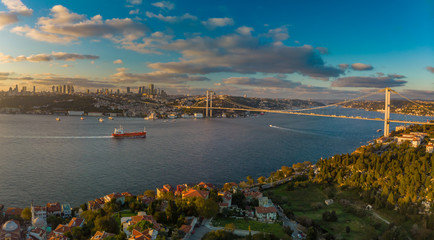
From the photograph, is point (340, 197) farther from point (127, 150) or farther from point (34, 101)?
point (34, 101)

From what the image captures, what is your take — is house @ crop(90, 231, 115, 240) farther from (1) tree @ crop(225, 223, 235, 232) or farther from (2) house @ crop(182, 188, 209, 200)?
(1) tree @ crop(225, 223, 235, 232)

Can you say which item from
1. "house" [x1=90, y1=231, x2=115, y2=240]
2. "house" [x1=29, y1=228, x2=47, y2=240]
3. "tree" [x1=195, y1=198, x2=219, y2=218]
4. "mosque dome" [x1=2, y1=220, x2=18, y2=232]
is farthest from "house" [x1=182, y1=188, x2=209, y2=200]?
"mosque dome" [x1=2, y1=220, x2=18, y2=232]

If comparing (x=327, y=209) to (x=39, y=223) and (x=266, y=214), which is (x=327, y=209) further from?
(x=39, y=223)

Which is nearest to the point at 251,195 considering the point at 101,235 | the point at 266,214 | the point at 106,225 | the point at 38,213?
the point at 266,214

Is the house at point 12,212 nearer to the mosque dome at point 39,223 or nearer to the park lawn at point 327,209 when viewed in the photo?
the mosque dome at point 39,223

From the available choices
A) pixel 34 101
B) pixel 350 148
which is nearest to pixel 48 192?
pixel 350 148

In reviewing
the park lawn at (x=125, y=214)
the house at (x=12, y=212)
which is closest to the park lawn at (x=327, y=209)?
the park lawn at (x=125, y=214)

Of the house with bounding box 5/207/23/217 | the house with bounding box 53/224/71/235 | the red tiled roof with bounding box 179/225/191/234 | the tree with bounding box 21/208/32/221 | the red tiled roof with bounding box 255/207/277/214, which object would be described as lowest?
the house with bounding box 5/207/23/217
